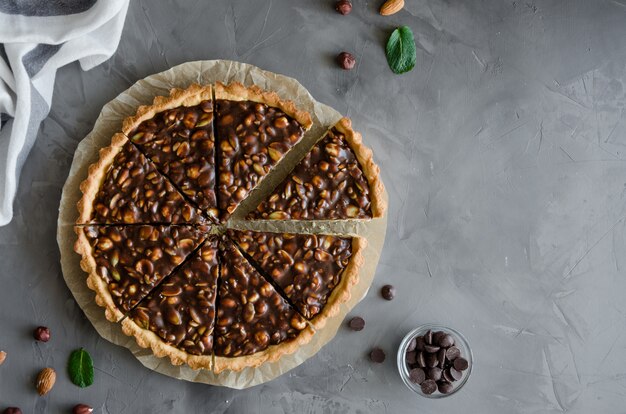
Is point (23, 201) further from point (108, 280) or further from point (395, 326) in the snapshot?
point (395, 326)

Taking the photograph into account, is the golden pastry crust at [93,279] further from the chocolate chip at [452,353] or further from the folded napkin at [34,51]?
the chocolate chip at [452,353]

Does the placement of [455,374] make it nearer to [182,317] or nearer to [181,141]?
[182,317]

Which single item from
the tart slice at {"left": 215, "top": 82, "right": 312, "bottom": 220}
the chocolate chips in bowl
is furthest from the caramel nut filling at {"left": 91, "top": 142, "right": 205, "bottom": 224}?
the chocolate chips in bowl

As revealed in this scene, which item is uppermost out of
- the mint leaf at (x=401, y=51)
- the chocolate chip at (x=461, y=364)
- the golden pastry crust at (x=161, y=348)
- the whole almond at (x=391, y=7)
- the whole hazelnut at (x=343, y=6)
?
the whole almond at (x=391, y=7)

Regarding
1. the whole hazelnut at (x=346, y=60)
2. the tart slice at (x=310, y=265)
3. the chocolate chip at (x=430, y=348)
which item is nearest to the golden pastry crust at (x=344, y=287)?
the tart slice at (x=310, y=265)

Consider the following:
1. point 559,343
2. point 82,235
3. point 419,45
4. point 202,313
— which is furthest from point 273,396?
point 419,45

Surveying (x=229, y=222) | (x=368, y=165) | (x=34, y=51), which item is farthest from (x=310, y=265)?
(x=34, y=51)

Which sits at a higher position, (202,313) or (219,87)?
(219,87)

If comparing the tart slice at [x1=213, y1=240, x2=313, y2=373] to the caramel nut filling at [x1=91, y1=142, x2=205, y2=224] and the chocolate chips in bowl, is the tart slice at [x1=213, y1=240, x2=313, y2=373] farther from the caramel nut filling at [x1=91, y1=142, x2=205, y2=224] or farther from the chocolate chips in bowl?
the chocolate chips in bowl
